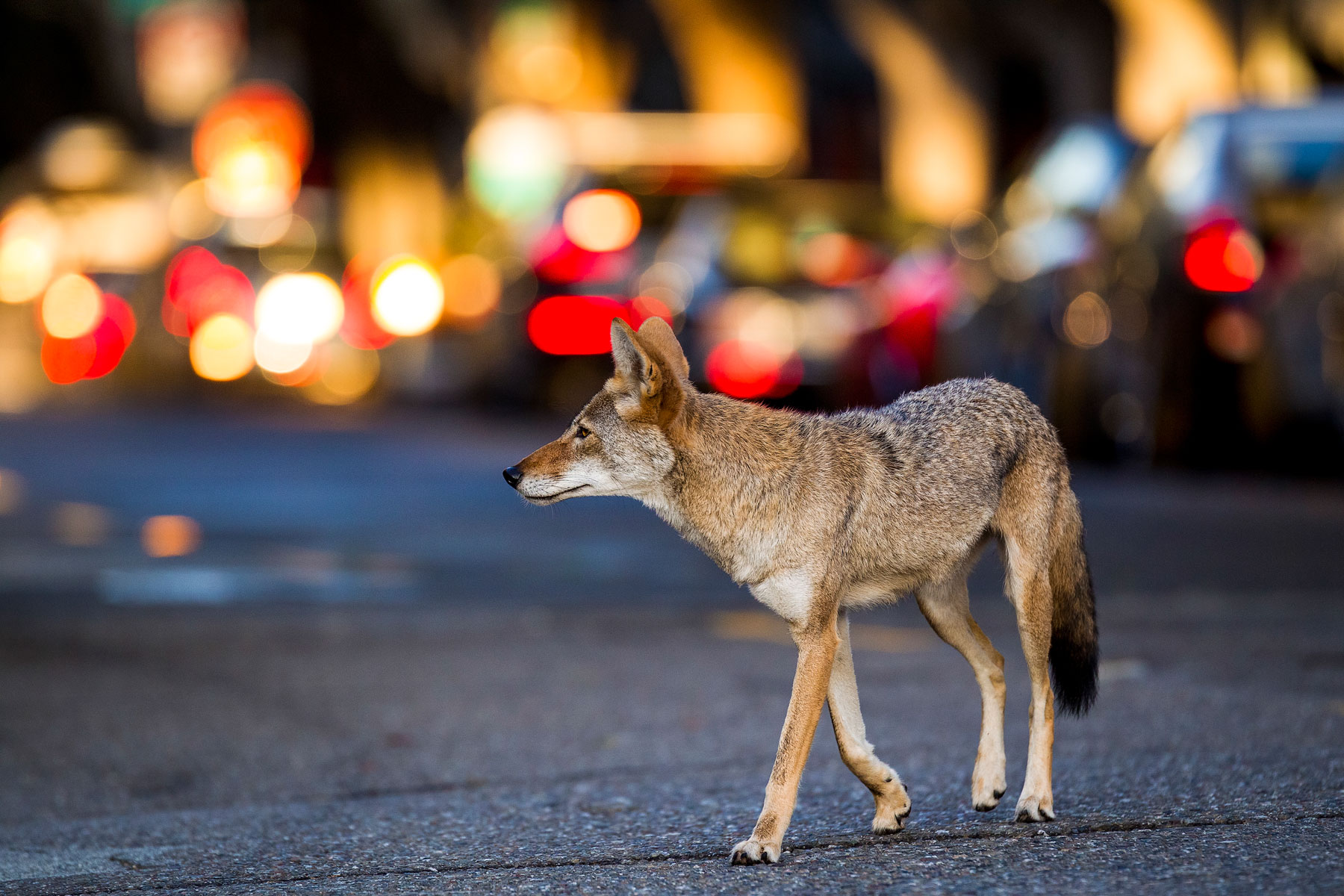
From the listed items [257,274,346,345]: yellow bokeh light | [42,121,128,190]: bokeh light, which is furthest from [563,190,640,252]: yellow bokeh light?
[42,121,128,190]: bokeh light

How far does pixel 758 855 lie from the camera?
183 inches

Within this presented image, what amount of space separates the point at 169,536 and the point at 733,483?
26.3 feet

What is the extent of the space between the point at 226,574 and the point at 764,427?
6200 millimetres

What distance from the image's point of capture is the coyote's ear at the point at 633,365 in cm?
500

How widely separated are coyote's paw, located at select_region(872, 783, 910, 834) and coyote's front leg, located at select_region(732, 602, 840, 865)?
Result: 0.98 feet

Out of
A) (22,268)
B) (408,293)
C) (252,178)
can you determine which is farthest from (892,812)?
(252,178)

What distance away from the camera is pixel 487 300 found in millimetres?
21125

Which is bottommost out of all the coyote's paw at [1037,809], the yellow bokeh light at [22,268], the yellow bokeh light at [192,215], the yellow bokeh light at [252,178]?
the coyote's paw at [1037,809]

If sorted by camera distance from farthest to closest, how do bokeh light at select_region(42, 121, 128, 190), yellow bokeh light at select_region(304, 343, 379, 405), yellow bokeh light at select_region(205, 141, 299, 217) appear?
A: yellow bokeh light at select_region(205, 141, 299, 217) → bokeh light at select_region(42, 121, 128, 190) → yellow bokeh light at select_region(304, 343, 379, 405)

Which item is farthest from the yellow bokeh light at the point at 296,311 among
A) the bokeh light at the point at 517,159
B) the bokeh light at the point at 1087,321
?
the bokeh light at the point at 1087,321

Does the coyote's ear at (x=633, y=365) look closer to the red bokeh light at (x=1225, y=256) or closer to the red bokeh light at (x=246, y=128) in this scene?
the red bokeh light at (x=1225, y=256)

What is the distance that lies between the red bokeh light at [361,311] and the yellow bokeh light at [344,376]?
85 centimetres

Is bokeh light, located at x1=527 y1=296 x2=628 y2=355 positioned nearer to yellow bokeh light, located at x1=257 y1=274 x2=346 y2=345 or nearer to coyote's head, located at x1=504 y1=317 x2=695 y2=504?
yellow bokeh light, located at x1=257 y1=274 x2=346 y2=345

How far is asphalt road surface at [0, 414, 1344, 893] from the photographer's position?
15.6 feet
